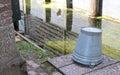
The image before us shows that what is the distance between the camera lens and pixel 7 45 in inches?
143

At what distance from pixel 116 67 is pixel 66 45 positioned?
10.8ft

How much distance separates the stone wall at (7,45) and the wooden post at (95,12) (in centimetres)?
616

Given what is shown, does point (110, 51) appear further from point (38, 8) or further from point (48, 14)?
point (38, 8)

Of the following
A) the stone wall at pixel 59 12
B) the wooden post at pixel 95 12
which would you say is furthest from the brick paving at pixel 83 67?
the wooden post at pixel 95 12

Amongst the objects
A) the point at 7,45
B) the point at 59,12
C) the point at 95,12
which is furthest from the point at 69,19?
the point at 7,45

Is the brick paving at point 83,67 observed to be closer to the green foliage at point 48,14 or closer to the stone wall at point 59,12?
the stone wall at point 59,12

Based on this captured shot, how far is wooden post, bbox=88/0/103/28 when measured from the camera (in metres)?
9.89

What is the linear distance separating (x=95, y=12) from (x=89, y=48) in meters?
6.08

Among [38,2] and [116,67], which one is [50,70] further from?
[38,2]

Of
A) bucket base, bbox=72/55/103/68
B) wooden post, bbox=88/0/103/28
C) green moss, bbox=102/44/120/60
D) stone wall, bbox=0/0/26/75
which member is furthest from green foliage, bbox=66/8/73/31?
stone wall, bbox=0/0/26/75

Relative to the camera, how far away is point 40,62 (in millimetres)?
5176

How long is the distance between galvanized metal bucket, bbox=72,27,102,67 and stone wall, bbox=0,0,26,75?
102 centimetres

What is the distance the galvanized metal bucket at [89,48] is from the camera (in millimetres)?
4250

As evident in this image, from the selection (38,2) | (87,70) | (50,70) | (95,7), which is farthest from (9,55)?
(38,2)
